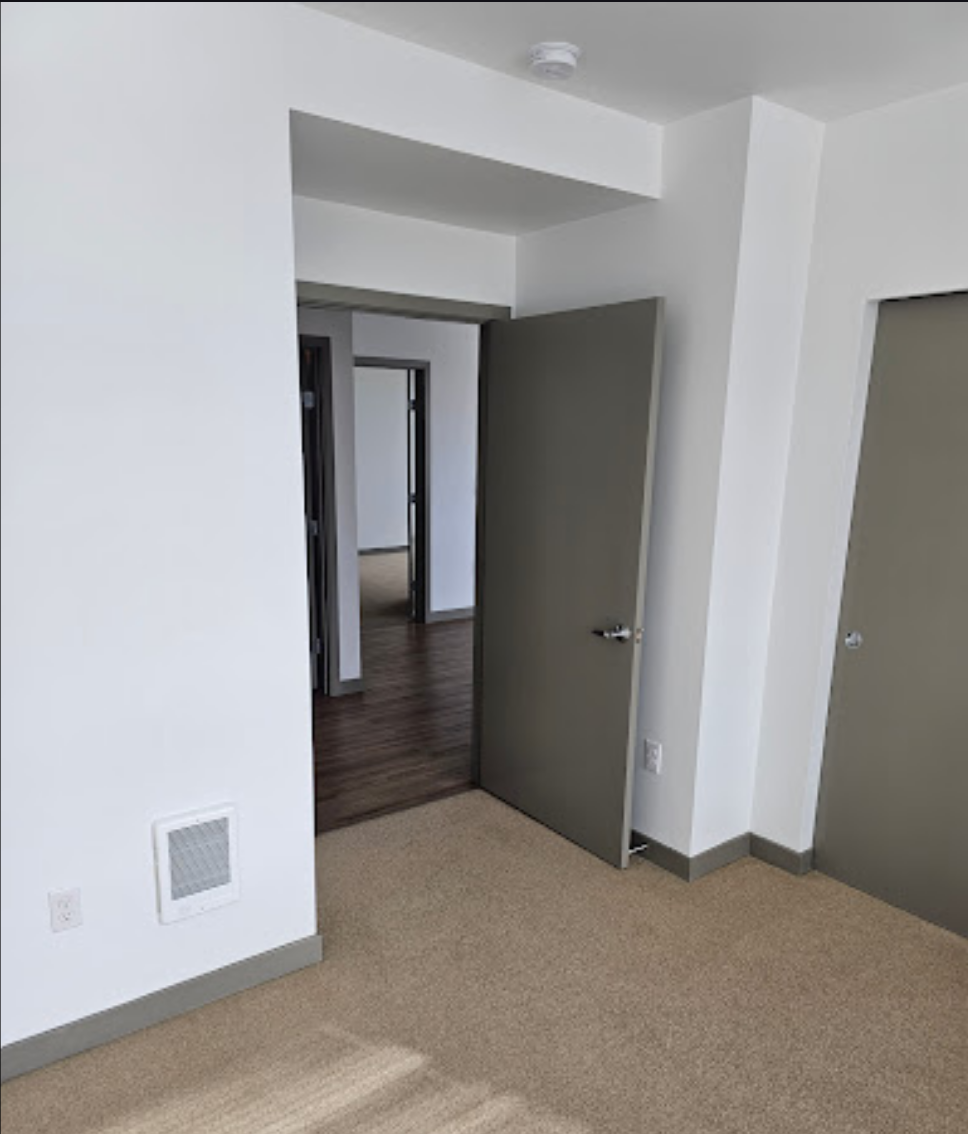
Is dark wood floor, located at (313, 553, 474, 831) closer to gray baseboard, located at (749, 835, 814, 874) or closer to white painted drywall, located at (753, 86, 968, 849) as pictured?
gray baseboard, located at (749, 835, 814, 874)

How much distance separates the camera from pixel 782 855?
279 centimetres

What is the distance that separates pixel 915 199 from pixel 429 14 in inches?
57.6

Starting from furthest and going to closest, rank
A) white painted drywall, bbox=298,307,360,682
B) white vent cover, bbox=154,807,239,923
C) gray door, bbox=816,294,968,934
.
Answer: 1. white painted drywall, bbox=298,307,360,682
2. gray door, bbox=816,294,968,934
3. white vent cover, bbox=154,807,239,923

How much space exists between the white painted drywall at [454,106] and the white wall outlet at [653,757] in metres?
1.85

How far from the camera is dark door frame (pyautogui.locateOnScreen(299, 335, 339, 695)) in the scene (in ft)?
14.2

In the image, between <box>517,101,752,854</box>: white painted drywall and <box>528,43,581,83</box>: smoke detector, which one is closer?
<box>528,43,581,83</box>: smoke detector

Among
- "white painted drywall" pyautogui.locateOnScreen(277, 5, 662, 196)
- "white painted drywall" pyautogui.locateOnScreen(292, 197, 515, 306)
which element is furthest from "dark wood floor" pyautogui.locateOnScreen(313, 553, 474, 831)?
"white painted drywall" pyautogui.locateOnScreen(277, 5, 662, 196)

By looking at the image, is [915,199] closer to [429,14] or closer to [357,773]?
[429,14]

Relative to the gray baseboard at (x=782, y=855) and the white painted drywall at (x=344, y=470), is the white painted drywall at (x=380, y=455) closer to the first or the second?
the white painted drywall at (x=344, y=470)

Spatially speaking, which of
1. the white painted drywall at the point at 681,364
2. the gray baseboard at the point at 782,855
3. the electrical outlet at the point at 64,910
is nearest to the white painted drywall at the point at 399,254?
the white painted drywall at the point at 681,364

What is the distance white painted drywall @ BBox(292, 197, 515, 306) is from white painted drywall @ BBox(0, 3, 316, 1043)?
81 cm

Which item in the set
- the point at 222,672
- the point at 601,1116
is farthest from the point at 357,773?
the point at 601,1116

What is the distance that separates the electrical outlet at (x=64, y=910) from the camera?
6.03ft

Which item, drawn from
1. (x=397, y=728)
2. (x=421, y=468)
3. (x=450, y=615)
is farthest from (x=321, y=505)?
(x=450, y=615)
